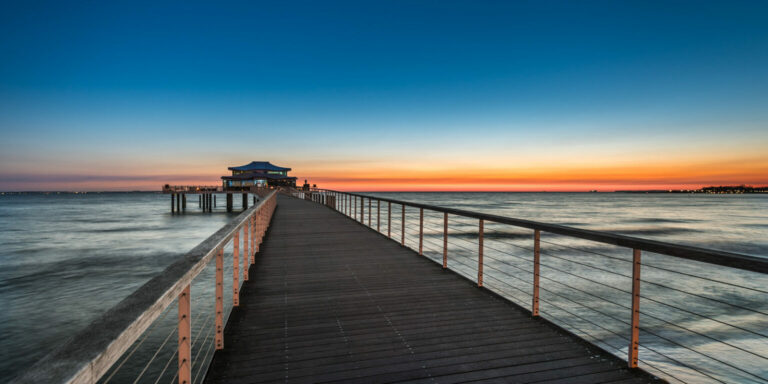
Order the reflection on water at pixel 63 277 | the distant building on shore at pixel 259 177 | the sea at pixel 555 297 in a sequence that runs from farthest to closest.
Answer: the distant building on shore at pixel 259 177 < the reflection on water at pixel 63 277 < the sea at pixel 555 297

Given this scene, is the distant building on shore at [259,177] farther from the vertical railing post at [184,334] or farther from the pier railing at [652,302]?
the vertical railing post at [184,334]

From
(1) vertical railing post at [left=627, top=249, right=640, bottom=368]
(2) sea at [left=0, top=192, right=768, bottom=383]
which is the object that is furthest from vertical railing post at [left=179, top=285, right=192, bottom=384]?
(1) vertical railing post at [left=627, top=249, right=640, bottom=368]

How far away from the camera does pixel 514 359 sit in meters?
2.44

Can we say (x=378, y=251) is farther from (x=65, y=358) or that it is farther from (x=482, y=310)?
(x=65, y=358)

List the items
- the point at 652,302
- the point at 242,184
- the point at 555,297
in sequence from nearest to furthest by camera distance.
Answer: the point at 652,302
the point at 555,297
the point at 242,184

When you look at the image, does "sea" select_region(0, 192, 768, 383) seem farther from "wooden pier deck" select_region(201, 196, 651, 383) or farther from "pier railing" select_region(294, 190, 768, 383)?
"wooden pier deck" select_region(201, 196, 651, 383)

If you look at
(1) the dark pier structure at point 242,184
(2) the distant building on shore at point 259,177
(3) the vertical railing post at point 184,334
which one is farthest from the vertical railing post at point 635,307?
(2) the distant building on shore at point 259,177

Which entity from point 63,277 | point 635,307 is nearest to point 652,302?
point 635,307

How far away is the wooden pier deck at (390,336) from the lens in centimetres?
227

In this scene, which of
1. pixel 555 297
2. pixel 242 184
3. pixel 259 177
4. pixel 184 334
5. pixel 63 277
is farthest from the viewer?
pixel 242 184

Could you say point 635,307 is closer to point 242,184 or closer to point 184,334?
point 184,334

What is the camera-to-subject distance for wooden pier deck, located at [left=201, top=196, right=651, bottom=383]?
89.5 inches

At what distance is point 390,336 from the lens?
2.81m

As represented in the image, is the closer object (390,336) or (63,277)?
(390,336)
